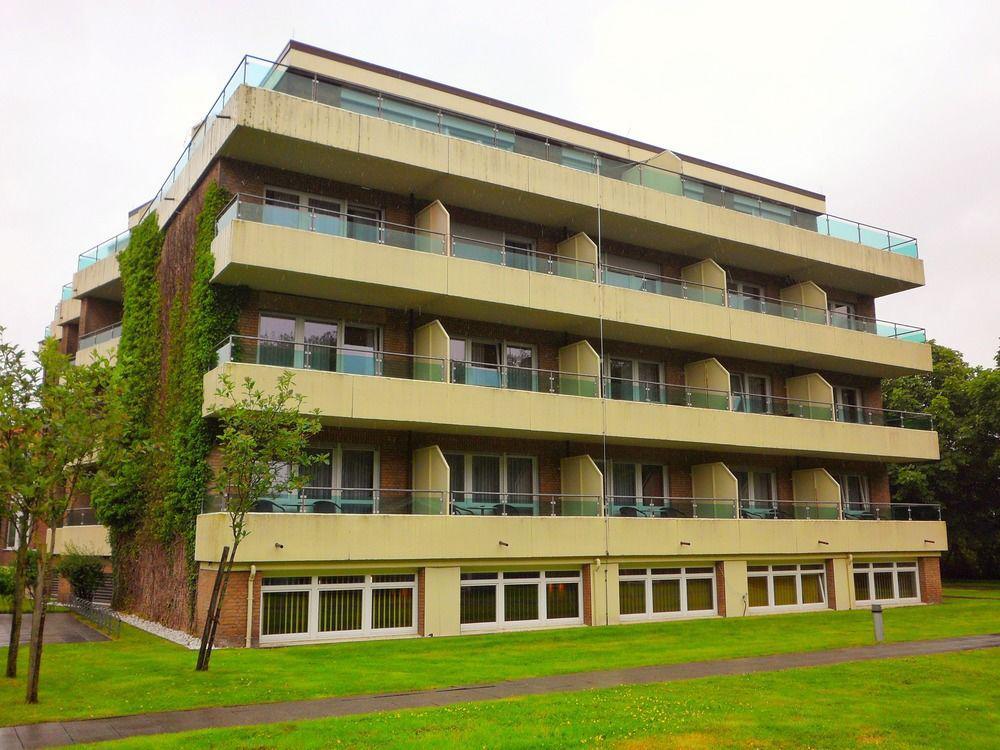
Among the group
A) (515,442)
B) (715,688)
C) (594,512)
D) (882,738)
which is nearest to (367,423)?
(515,442)

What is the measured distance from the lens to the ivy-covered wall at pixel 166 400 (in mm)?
22906

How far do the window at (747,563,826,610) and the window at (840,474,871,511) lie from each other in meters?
3.89

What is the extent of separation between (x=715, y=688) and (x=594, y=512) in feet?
39.2

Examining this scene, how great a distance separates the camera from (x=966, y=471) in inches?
1665

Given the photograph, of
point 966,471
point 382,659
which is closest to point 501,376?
point 382,659

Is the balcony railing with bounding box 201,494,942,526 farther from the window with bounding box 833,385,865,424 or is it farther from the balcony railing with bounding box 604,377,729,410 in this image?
the window with bounding box 833,385,865,424

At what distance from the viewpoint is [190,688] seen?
1404 cm

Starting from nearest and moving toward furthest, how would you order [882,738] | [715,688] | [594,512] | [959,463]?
[882,738], [715,688], [594,512], [959,463]

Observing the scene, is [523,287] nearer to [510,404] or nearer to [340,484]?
[510,404]

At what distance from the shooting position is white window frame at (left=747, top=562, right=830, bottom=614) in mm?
29172

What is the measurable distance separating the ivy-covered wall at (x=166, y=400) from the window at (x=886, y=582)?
23.1m

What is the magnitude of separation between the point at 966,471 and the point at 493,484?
27.9 metres

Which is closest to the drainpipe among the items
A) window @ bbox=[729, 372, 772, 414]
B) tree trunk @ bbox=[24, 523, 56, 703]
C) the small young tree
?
the small young tree

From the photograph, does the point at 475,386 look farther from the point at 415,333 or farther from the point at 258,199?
the point at 258,199
